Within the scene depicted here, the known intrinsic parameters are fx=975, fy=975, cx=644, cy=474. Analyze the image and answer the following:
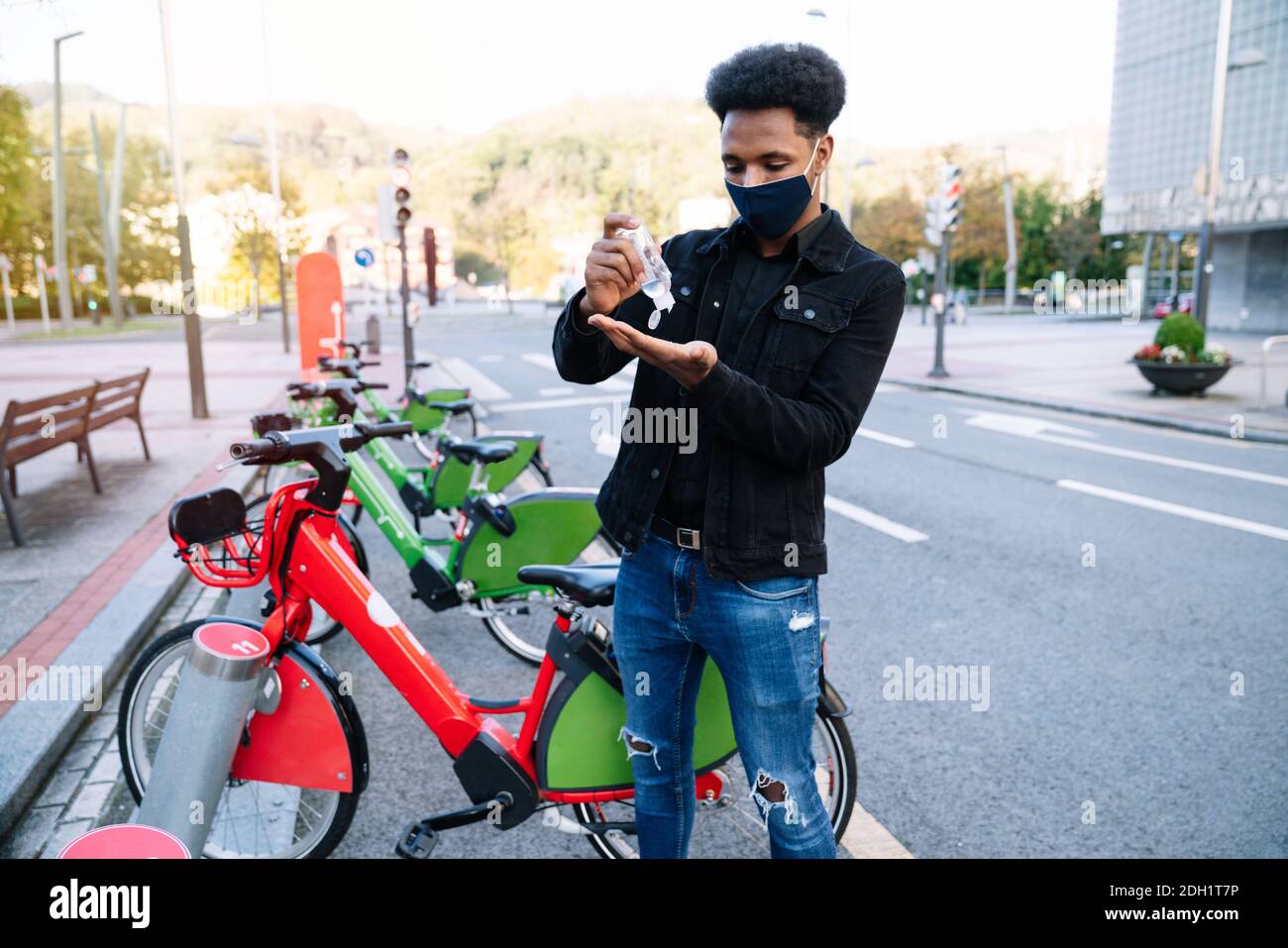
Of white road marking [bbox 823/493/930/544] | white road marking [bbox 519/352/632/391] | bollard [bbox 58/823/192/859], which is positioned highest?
bollard [bbox 58/823/192/859]

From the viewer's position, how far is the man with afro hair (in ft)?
5.89

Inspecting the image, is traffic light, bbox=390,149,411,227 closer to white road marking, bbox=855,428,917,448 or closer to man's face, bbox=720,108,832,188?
white road marking, bbox=855,428,917,448

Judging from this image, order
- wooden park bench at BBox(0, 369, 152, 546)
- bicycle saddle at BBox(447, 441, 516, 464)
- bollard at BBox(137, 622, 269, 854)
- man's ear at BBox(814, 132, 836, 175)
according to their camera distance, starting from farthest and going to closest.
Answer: wooden park bench at BBox(0, 369, 152, 546), bicycle saddle at BBox(447, 441, 516, 464), bollard at BBox(137, 622, 269, 854), man's ear at BBox(814, 132, 836, 175)

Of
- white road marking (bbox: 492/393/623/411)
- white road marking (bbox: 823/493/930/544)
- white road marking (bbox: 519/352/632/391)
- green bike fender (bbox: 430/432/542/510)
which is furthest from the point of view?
white road marking (bbox: 519/352/632/391)

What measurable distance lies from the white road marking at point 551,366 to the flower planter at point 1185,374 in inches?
309

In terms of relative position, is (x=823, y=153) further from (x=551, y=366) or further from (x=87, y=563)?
(x=551, y=366)

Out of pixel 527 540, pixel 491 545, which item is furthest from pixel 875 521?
pixel 491 545

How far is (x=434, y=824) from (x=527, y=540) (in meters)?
1.91

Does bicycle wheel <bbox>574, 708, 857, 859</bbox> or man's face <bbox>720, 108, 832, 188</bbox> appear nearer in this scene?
man's face <bbox>720, 108, 832, 188</bbox>

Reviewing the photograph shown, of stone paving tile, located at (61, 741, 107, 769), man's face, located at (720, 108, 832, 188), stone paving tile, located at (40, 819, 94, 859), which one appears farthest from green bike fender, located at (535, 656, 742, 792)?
stone paving tile, located at (61, 741, 107, 769)

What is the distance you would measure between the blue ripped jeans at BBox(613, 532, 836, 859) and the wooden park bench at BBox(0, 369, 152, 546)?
5481 millimetres
